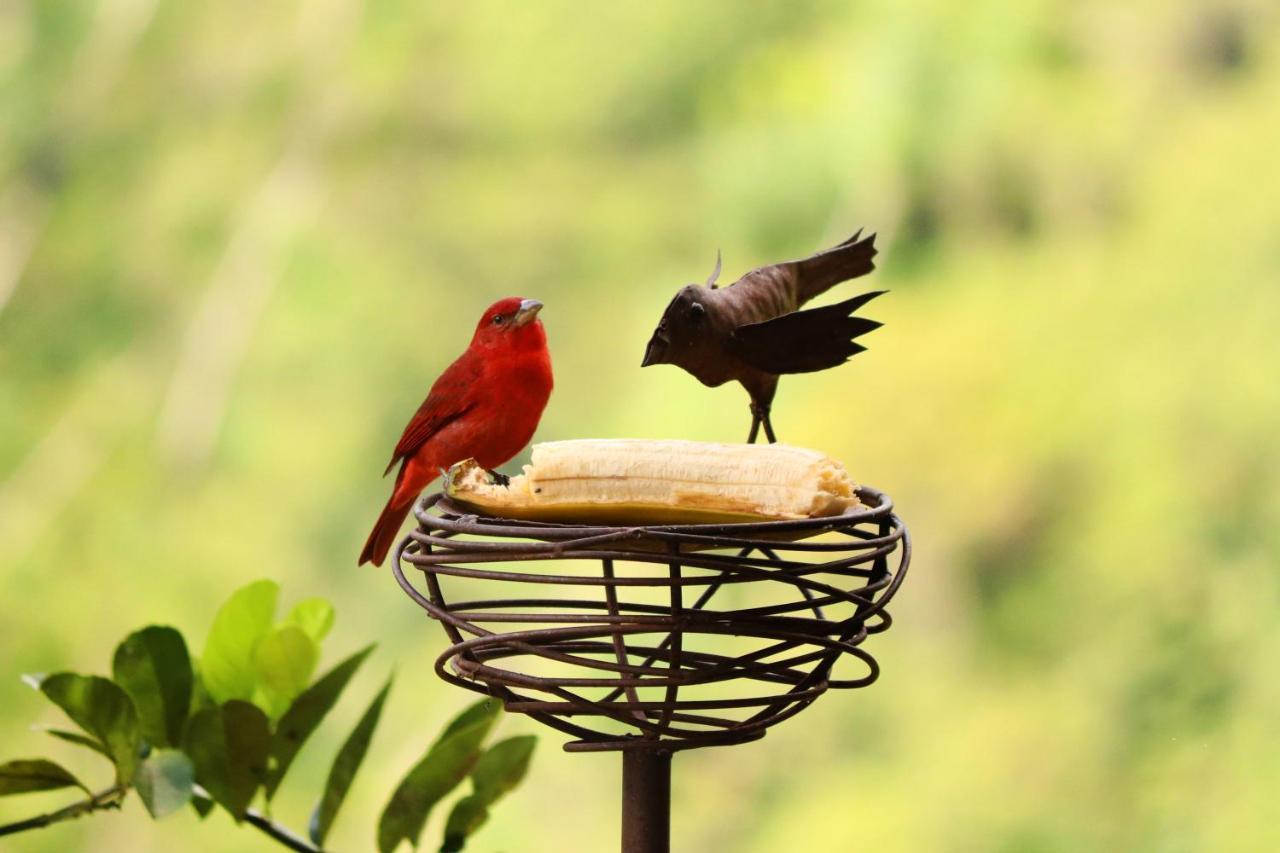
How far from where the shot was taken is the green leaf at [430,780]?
50.3 inches

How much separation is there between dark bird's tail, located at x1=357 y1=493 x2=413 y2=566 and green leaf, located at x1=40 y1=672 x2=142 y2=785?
26 cm

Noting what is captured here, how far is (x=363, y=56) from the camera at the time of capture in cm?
263

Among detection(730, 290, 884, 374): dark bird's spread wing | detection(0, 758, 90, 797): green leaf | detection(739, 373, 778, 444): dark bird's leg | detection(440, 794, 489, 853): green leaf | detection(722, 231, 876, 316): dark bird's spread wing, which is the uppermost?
detection(722, 231, 876, 316): dark bird's spread wing

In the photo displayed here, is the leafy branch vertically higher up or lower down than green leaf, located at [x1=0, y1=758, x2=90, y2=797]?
higher up

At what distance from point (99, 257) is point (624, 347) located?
1019mm

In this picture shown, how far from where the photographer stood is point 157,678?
51.7 inches

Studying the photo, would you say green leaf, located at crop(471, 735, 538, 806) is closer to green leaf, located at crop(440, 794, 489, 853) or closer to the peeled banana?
green leaf, located at crop(440, 794, 489, 853)

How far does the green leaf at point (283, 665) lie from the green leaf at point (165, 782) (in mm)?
106

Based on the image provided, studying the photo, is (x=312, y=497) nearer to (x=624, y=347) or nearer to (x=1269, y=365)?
(x=624, y=347)

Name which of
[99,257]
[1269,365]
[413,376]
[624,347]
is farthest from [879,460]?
[99,257]

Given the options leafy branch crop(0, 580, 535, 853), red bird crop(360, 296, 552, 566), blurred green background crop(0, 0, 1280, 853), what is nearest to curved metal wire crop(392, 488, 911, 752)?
red bird crop(360, 296, 552, 566)

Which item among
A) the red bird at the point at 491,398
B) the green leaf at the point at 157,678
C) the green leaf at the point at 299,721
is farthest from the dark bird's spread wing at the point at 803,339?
the green leaf at the point at 157,678

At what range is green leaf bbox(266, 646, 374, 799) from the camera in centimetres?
131

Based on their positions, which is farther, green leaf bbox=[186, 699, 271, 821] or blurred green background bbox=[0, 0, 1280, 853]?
blurred green background bbox=[0, 0, 1280, 853]
